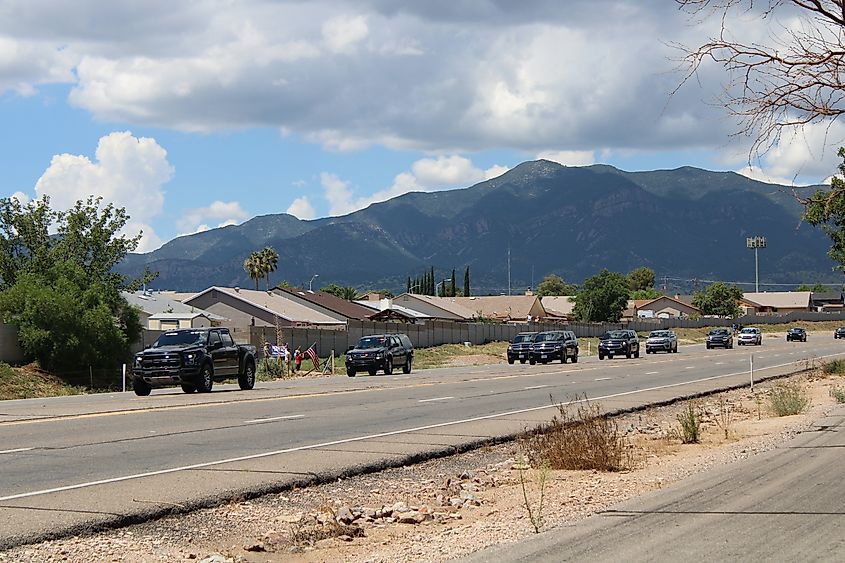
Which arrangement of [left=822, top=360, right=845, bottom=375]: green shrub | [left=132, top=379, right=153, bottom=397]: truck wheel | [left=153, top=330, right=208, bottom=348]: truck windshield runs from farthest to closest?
1. [left=822, top=360, right=845, bottom=375]: green shrub
2. [left=153, top=330, right=208, bottom=348]: truck windshield
3. [left=132, top=379, right=153, bottom=397]: truck wheel

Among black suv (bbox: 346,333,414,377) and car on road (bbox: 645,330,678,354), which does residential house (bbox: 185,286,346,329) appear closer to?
car on road (bbox: 645,330,678,354)

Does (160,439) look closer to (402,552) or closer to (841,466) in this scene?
(402,552)

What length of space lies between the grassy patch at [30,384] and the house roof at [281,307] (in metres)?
38.2

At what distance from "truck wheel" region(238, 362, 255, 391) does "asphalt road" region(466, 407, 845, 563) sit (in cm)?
2200

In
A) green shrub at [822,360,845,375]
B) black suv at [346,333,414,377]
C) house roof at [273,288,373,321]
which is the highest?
house roof at [273,288,373,321]

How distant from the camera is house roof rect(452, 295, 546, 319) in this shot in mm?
135000

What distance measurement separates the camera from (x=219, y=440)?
17141 millimetres

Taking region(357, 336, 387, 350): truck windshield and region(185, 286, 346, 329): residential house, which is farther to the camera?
region(185, 286, 346, 329): residential house

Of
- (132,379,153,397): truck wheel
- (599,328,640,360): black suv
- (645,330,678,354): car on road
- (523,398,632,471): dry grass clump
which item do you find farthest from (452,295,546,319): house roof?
(523,398,632,471): dry grass clump

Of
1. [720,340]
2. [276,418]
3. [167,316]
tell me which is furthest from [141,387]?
[720,340]

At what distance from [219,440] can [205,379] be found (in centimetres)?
1381

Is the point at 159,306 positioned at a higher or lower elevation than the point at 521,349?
higher

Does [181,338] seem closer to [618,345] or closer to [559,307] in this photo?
[618,345]

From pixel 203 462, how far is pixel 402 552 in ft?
18.9
